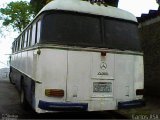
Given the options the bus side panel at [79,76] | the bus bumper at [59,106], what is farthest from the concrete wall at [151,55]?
the bus bumper at [59,106]

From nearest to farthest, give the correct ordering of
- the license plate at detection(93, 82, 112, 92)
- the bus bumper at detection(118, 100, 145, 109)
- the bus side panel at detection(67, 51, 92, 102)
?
1. the bus side panel at detection(67, 51, 92, 102)
2. the license plate at detection(93, 82, 112, 92)
3. the bus bumper at detection(118, 100, 145, 109)

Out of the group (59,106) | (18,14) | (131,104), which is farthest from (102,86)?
(18,14)

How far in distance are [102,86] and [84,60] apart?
82 centimetres

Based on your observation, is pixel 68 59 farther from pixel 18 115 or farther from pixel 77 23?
pixel 18 115

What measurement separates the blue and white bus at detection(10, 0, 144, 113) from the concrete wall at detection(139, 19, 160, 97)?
17.9ft

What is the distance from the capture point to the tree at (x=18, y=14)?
48438 mm

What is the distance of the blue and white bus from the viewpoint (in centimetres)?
868

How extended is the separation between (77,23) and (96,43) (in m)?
0.71

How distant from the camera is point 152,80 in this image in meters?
15.5

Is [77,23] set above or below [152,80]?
above

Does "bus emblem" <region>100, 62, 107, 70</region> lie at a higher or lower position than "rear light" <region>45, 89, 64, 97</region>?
higher

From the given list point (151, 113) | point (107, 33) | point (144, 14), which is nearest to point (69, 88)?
point (107, 33)

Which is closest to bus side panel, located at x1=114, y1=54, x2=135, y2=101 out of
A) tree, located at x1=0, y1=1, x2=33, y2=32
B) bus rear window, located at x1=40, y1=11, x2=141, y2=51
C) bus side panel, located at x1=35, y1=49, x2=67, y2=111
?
bus rear window, located at x1=40, y1=11, x2=141, y2=51

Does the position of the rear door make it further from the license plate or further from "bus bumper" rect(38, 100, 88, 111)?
"bus bumper" rect(38, 100, 88, 111)
